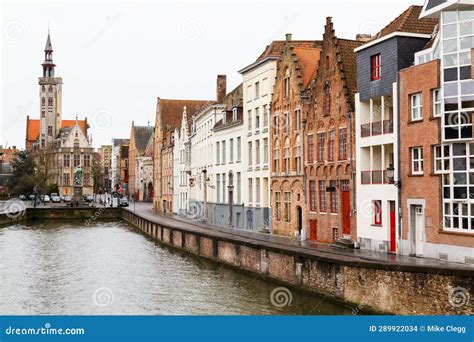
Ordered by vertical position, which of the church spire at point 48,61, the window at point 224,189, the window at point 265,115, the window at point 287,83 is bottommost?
the window at point 224,189

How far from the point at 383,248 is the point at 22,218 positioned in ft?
176

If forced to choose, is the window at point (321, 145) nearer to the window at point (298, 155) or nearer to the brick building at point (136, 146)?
the window at point (298, 155)

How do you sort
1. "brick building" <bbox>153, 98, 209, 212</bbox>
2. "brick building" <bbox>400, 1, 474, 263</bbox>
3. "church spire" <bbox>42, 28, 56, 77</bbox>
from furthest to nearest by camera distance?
"church spire" <bbox>42, 28, 56, 77</bbox> < "brick building" <bbox>153, 98, 209, 212</bbox> < "brick building" <bbox>400, 1, 474, 263</bbox>

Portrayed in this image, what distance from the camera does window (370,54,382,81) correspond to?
26.9 metres

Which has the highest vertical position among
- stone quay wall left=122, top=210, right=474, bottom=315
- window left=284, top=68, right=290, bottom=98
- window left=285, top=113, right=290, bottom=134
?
window left=284, top=68, right=290, bottom=98

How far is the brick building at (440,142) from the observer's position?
71.1ft

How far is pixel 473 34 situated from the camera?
A: 21.5 metres

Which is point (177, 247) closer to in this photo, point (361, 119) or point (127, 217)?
point (361, 119)

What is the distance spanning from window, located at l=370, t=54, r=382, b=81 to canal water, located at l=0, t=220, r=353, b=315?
929cm

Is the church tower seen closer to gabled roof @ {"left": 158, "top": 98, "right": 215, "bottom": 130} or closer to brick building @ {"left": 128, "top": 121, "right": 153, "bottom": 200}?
brick building @ {"left": 128, "top": 121, "right": 153, "bottom": 200}

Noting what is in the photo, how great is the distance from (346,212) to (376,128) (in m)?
4.54

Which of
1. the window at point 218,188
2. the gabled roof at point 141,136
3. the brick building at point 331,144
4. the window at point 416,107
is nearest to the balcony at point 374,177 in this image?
the brick building at point 331,144

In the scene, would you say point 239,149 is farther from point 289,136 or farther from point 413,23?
point 413,23

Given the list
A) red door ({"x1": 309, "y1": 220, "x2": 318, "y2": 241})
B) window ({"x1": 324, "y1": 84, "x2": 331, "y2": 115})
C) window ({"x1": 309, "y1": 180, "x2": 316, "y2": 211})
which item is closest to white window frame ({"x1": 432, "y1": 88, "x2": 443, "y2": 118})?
window ({"x1": 324, "y1": 84, "x2": 331, "y2": 115})
